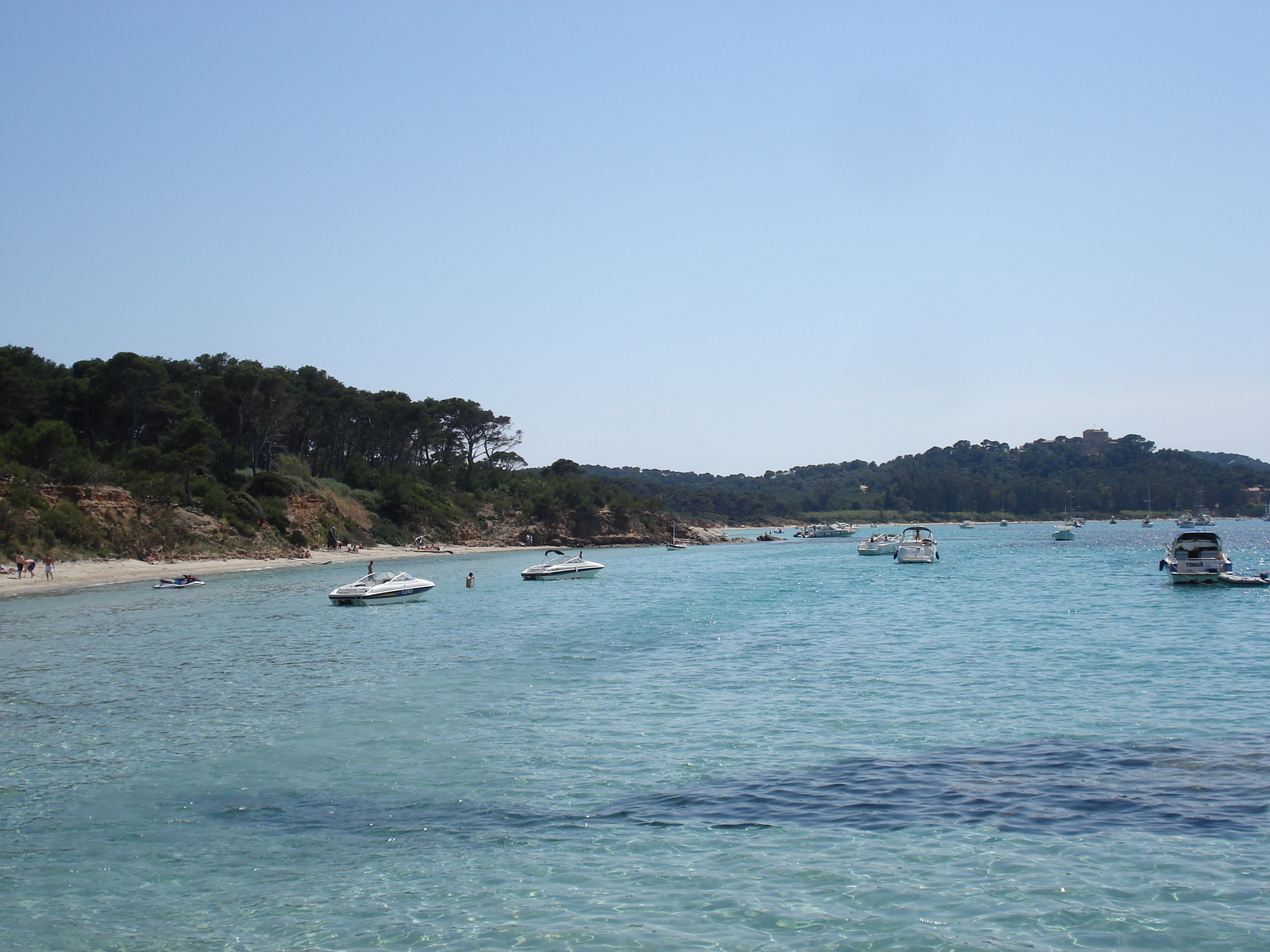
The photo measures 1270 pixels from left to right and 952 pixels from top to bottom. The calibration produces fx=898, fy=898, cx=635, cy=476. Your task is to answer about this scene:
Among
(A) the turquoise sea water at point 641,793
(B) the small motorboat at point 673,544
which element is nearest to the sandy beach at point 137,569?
(A) the turquoise sea water at point 641,793

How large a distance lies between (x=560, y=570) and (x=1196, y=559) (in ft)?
122

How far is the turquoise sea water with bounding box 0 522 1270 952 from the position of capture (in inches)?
330

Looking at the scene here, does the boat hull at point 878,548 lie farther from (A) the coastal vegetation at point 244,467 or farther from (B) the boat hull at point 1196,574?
(A) the coastal vegetation at point 244,467

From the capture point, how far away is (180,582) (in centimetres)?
4850

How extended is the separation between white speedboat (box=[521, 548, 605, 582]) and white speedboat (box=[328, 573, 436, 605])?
40.9ft

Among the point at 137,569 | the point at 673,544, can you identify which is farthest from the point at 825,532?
the point at 137,569

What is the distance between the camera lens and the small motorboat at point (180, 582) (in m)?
48.0

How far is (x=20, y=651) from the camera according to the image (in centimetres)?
2606

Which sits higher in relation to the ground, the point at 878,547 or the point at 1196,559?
the point at 1196,559

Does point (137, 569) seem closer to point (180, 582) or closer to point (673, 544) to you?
point (180, 582)

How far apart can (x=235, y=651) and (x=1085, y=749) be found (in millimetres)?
22731

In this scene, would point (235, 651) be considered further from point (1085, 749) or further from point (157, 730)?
point (1085, 749)

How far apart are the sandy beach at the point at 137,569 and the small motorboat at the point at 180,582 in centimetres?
233

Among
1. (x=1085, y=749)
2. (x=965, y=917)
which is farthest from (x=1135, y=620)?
(x=965, y=917)
